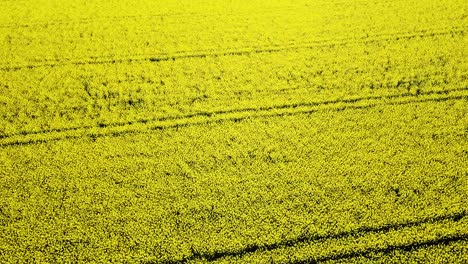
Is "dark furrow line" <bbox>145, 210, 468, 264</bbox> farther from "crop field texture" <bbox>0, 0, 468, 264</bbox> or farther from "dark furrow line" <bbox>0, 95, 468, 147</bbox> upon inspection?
"dark furrow line" <bbox>0, 95, 468, 147</bbox>

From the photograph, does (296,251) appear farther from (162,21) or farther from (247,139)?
(162,21)

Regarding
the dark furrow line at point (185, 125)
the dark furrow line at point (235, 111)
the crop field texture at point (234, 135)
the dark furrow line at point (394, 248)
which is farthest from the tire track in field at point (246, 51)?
the dark furrow line at point (394, 248)

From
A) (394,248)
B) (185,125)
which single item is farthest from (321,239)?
(185,125)

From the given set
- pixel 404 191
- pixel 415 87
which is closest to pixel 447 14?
pixel 415 87

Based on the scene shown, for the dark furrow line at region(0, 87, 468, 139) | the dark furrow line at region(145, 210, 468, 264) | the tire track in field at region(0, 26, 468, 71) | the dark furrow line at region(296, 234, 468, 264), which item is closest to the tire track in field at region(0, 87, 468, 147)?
the dark furrow line at region(0, 87, 468, 139)

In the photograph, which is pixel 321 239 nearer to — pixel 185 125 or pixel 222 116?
pixel 222 116

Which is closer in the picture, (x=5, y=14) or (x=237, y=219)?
(x=237, y=219)
